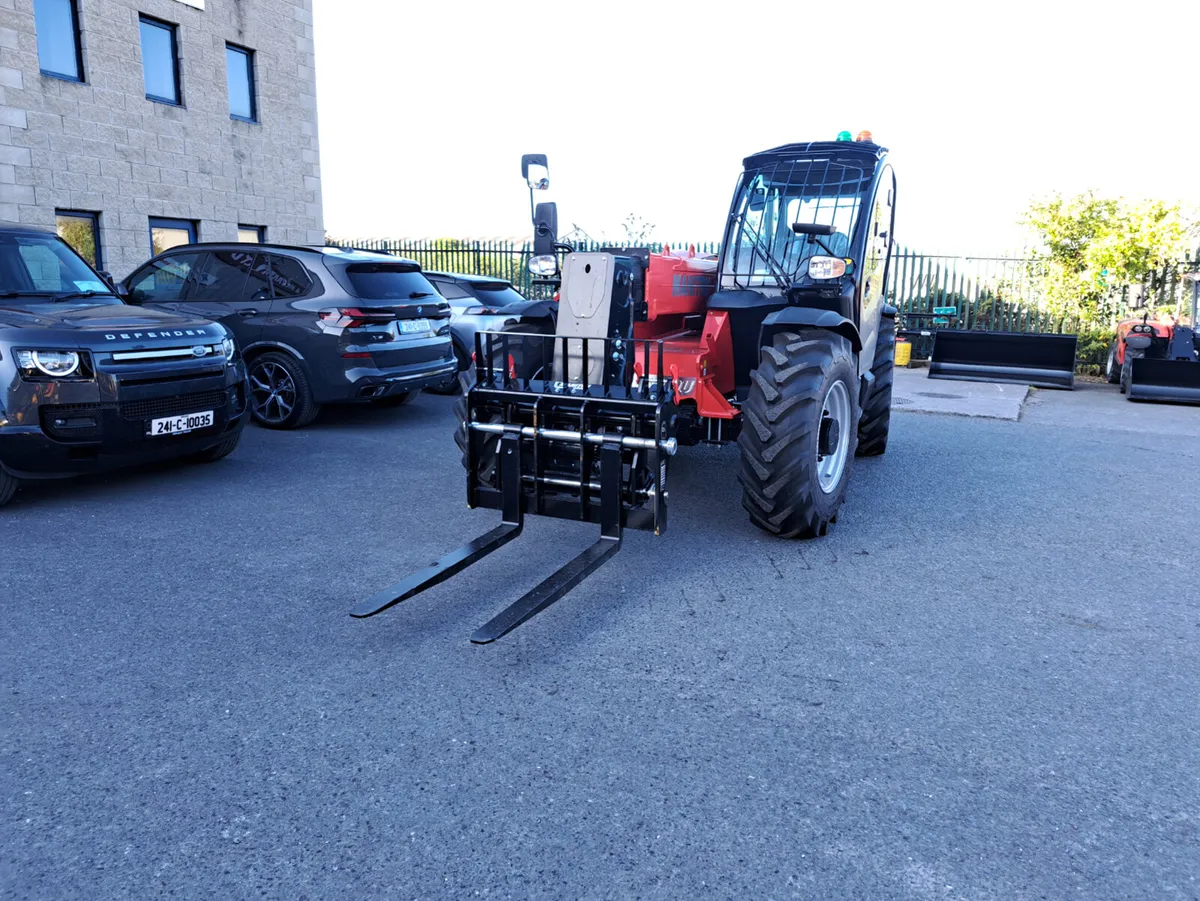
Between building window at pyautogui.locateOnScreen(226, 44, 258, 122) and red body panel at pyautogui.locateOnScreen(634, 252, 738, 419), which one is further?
building window at pyautogui.locateOnScreen(226, 44, 258, 122)

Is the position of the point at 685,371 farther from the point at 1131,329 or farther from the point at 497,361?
the point at 1131,329

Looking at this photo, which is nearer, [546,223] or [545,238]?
[546,223]

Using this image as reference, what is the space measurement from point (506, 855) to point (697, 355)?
3488 millimetres

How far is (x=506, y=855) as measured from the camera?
2451 millimetres

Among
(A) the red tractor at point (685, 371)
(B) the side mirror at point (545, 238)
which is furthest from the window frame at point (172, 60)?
(B) the side mirror at point (545, 238)

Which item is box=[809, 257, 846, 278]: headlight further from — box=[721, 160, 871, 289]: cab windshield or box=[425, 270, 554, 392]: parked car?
box=[425, 270, 554, 392]: parked car

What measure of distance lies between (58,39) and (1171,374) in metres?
16.3

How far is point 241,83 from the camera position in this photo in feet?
50.8

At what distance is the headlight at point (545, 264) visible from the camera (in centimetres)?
506

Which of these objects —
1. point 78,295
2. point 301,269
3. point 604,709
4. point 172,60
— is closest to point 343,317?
point 301,269

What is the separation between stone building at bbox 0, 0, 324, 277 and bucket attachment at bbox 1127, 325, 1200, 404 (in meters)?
14.3

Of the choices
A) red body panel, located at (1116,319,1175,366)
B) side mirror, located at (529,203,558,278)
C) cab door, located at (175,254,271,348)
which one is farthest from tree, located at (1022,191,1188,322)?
cab door, located at (175,254,271,348)

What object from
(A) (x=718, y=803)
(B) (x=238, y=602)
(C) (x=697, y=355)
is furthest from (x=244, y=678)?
(C) (x=697, y=355)

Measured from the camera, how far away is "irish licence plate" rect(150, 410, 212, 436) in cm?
600
